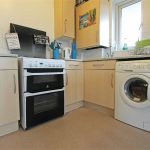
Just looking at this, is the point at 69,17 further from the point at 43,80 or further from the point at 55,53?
the point at 43,80

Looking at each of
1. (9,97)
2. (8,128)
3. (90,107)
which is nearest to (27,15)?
(9,97)

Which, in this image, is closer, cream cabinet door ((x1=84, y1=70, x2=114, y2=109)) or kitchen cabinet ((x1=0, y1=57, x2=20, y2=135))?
kitchen cabinet ((x1=0, y1=57, x2=20, y2=135))

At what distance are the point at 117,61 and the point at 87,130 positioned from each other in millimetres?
943

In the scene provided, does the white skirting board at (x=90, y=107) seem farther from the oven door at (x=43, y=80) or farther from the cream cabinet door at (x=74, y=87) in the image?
the oven door at (x=43, y=80)

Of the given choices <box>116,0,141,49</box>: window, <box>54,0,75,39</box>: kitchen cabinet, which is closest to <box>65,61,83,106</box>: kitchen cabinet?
<box>54,0,75,39</box>: kitchen cabinet

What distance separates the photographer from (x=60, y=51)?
244cm

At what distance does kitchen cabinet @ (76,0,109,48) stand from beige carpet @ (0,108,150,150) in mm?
1360

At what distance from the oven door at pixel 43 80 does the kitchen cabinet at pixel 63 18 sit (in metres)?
0.89

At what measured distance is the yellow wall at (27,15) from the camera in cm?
196

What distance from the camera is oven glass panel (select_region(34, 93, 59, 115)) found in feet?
5.41

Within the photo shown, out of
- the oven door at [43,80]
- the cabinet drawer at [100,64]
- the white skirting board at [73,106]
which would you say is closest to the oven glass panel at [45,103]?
the oven door at [43,80]

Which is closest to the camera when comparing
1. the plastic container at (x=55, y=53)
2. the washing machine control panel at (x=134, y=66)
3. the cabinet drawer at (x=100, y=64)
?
the washing machine control panel at (x=134, y=66)

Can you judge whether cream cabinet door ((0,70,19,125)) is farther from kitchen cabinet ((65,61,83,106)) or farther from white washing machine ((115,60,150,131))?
white washing machine ((115,60,150,131))

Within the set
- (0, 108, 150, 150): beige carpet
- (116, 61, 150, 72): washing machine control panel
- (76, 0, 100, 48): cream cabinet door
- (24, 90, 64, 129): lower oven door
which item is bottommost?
(0, 108, 150, 150): beige carpet
